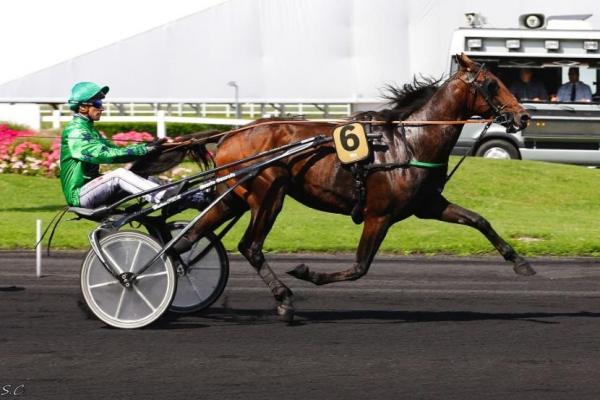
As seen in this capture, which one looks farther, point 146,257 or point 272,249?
point 272,249

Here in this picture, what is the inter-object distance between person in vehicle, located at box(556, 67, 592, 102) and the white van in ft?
0.18

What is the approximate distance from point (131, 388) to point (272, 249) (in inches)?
218

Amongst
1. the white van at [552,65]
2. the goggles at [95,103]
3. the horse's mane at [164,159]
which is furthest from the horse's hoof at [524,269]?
the white van at [552,65]

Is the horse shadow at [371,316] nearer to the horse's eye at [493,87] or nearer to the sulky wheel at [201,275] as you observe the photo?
the sulky wheel at [201,275]

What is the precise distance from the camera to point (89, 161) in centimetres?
766

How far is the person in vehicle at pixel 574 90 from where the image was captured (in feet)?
61.5

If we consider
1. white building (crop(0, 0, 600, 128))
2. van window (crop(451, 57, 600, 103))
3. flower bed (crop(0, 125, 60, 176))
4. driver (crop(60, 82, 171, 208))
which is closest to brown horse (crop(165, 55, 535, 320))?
driver (crop(60, 82, 171, 208))

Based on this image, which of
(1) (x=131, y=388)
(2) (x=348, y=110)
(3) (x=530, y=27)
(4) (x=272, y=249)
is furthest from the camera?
(2) (x=348, y=110)

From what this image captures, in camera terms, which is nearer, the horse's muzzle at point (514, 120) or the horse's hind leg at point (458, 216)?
the horse's muzzle at point (514, 120)

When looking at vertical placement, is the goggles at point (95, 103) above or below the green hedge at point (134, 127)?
above

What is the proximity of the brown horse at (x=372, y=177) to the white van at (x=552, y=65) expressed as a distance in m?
10.5

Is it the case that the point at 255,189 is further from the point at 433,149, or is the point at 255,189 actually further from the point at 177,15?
the point at 177,15

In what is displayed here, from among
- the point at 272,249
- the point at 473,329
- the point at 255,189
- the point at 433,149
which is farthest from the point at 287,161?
the point at 272,249

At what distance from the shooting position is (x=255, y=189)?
8031 mm
